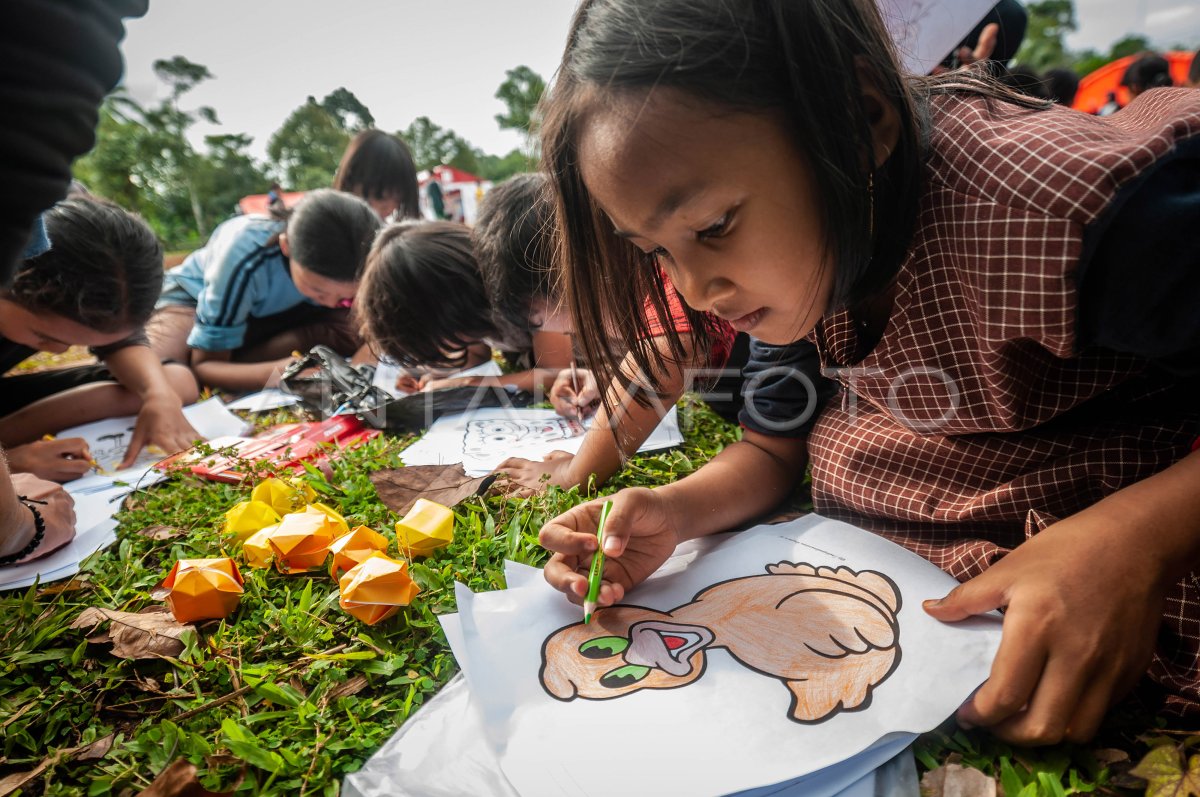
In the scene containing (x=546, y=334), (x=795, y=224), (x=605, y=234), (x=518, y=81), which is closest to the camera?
(x=795, y=224)

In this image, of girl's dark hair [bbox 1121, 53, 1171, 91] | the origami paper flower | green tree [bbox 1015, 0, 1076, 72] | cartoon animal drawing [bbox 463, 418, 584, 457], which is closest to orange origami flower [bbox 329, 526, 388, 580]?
the origami paper flower

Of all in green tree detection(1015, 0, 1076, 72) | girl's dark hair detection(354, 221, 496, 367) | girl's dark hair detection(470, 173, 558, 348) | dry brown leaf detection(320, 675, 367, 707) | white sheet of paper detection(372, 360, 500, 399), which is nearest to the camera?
dry brown leaf detection(320, 675, 367, 707)

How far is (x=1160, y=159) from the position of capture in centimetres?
45

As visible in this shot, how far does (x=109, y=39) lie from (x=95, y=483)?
3.07ft

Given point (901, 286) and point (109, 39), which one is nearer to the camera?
point (109, 39)

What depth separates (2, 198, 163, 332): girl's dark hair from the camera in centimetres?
121

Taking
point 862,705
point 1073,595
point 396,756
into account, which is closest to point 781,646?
point 862,705

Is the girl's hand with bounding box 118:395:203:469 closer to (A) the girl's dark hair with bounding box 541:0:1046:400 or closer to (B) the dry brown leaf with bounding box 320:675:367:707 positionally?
(B) the dry brown leaf with bounding box 320:675:367:707

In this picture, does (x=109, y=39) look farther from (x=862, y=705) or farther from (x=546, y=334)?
(x=546, y=334)

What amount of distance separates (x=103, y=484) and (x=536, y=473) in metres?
0.78

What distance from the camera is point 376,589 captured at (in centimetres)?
64

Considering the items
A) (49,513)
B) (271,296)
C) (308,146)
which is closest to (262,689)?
(49,513)

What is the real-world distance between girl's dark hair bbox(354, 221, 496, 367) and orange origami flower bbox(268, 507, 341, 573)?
685mm

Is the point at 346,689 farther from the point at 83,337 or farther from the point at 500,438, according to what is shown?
the point at 83,337
